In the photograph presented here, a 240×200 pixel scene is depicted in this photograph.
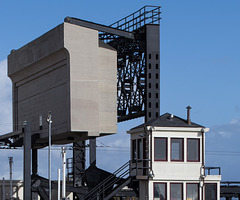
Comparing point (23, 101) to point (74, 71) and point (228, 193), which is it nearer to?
point (74, 71)

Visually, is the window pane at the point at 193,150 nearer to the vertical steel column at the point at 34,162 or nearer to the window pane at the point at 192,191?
the window pane at the point at 192,191

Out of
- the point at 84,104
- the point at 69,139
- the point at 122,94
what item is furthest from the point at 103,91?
the point at 122,94

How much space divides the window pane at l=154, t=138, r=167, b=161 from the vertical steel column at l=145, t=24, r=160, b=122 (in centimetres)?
750

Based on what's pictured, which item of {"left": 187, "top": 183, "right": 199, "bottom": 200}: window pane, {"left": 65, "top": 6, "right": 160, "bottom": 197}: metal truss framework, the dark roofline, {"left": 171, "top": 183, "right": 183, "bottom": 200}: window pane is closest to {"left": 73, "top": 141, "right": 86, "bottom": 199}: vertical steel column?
{"left": 65, "top": 6, "right": 160, "bottom": 197}: metal truss framework

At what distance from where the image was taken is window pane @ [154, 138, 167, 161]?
48.6 m

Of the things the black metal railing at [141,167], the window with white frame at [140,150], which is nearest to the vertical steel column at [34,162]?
the black metal railing at [141,167]

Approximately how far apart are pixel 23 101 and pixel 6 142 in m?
4.50

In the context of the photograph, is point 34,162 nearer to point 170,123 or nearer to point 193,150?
point 170,123

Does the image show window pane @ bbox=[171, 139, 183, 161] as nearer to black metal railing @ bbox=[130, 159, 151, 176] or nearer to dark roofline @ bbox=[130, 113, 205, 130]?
dark roofline @ bbox=[130, 113, 205, 130]

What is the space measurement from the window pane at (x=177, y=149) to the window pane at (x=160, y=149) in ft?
1.97

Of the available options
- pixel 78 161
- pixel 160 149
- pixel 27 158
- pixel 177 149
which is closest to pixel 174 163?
pixel 177 149

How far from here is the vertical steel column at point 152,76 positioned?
56438mm

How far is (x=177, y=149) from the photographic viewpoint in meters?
48.9

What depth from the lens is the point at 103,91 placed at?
57094 mm
